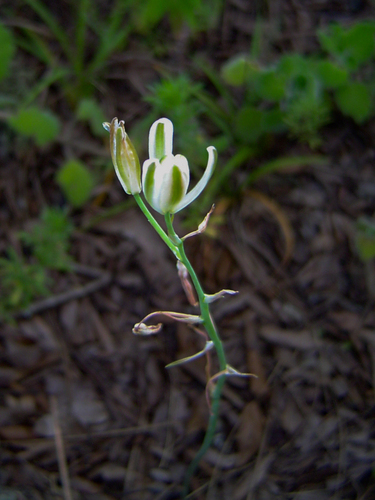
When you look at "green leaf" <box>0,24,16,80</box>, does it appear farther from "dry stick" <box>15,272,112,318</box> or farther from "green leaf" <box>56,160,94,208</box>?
"dry stick" <box>15,272,112,318</box>

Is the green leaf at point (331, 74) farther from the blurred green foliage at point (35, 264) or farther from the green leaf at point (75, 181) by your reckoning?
the blurred green foliage at point (35, 264)

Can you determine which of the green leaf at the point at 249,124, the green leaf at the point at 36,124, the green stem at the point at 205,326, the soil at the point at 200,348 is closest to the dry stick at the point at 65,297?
the soil at the point at 200,348

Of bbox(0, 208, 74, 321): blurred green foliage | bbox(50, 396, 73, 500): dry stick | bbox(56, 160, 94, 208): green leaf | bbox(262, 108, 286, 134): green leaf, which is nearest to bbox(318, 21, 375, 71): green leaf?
bbox(262, 108, 286, 134): green leaf

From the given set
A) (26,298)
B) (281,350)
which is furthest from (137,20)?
(281,350)

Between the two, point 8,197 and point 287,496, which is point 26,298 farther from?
point 287,496

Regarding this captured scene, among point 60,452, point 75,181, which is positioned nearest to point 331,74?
point 75,181
